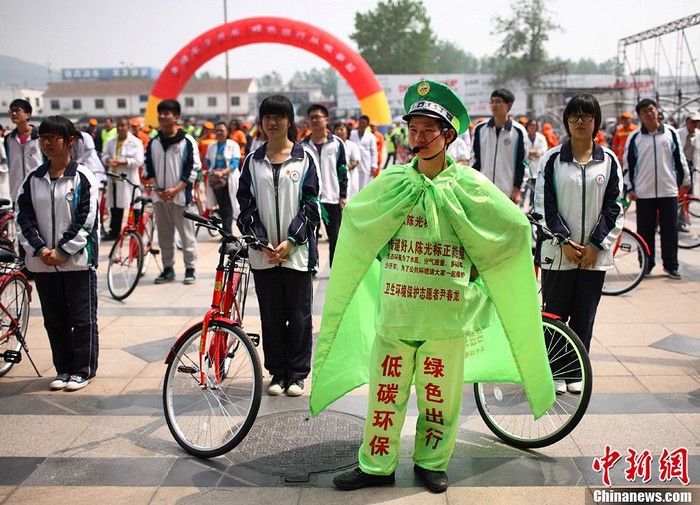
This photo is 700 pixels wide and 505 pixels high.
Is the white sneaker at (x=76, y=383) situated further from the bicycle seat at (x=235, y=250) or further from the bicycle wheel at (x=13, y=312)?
the bicycle seat at (x=235, y=250)

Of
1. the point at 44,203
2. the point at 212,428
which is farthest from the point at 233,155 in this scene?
the point at 212,428

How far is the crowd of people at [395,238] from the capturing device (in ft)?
10.6

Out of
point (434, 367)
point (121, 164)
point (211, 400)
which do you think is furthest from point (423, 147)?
point (121, 164)

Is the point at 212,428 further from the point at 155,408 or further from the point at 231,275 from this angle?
the point at 231,275

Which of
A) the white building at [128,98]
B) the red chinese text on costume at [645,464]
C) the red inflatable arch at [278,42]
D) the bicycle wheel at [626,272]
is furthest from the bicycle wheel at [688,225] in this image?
the white building at [128,98]

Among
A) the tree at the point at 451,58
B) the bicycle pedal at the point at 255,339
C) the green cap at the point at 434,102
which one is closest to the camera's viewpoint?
the green cap at the point at 434,102

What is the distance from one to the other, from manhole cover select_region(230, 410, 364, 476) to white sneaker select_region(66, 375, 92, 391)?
135 cm

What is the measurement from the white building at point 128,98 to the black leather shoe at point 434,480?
78112 mm

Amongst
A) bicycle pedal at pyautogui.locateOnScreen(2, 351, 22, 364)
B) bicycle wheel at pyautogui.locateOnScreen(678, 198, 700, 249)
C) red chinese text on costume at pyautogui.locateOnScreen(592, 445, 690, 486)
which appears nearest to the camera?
red chinese text on costume at pyautogui.locateOnScreen(592, 445, 690, 486)

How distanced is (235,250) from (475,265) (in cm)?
155

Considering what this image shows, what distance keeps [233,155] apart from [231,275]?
6.57 meters

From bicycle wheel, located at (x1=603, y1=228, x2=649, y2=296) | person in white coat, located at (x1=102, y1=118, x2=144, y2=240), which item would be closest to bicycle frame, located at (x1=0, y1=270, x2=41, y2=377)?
person in white coat, located at (x1=102, y1=118, x2=144, y2=240)

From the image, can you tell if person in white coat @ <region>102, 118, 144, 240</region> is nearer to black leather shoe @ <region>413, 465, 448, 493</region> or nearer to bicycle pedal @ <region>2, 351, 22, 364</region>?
bicycle pedal @ <region>2, 351, 22, 364</region>

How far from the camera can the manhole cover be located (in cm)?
367
